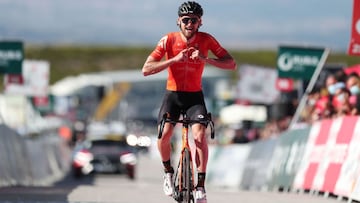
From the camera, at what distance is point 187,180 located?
486 inches

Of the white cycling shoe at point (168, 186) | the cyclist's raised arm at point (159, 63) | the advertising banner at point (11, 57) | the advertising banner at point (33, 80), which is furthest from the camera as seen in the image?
the advertising banner at point (33, 80)

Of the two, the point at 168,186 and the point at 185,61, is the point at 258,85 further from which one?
the point at 185,61

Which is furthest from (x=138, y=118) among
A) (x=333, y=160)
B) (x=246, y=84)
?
(x=333, y=160)

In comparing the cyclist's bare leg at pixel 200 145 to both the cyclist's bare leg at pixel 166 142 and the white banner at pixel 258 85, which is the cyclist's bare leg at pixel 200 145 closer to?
the cyclist's bare leg at pixel 166 142

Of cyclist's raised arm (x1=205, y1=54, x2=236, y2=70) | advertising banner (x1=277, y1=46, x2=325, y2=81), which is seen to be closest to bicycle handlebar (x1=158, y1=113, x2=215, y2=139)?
cyclist's raised arm (x1=205, y1=54, x2=236, y2=70)

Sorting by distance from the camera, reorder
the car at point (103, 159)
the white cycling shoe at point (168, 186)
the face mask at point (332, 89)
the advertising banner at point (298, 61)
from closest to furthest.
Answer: the white cycling shoe at point (168, 186), the face mask at point (332, 89), the advertising banner at point (298, 61), the car at point (103, 159)

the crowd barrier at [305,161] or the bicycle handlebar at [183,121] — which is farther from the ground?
the bicycle handlebar at [183,121]

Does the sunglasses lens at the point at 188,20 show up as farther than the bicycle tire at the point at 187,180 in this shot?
Yes

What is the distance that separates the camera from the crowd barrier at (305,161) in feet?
55.7

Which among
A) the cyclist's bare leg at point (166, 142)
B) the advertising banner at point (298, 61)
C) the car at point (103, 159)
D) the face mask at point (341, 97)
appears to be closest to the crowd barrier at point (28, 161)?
the car at point (103, 159)

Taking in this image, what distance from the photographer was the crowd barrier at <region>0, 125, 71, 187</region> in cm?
2312

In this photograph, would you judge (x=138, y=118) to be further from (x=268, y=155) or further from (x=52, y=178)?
(x=268, y=155)

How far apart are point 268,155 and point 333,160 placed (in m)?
7.69

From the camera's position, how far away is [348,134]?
17391mm
